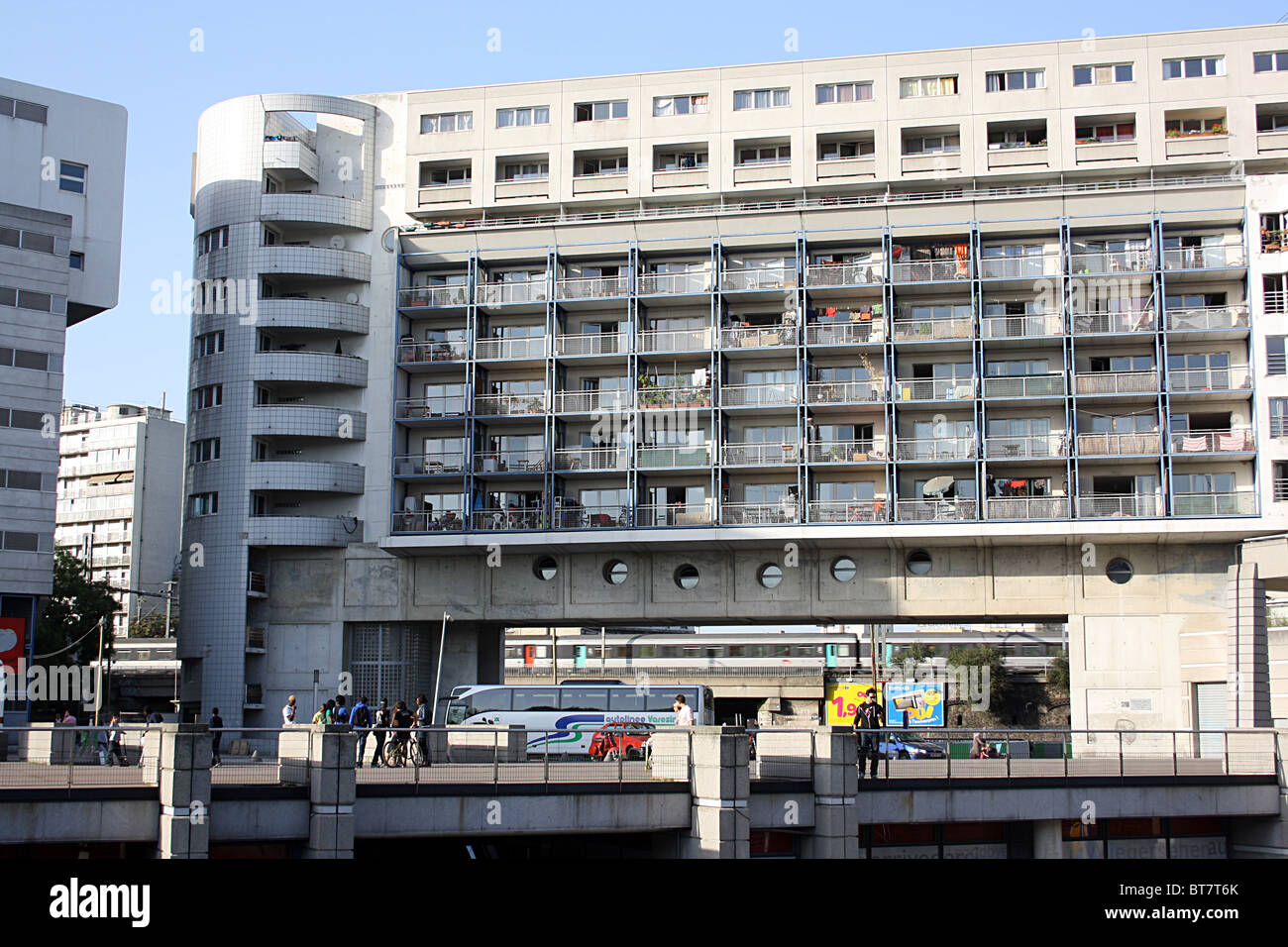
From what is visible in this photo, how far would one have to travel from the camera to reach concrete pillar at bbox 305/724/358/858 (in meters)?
27.8

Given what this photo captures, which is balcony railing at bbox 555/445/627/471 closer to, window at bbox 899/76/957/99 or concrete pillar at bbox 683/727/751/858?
window at bbox 899/76/957/99

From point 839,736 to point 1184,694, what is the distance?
3145 cm

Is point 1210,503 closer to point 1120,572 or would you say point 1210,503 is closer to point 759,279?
point 1120,572

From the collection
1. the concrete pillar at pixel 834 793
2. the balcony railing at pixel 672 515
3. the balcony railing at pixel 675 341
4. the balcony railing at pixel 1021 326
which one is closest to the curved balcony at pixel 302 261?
the balcony railing at pixel 675 341

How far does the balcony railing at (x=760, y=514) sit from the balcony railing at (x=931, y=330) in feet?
30.0

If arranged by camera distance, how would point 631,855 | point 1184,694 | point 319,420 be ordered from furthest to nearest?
point 319,420 < point 1184,694 < point 631,855

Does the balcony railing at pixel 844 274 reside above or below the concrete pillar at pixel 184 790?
above

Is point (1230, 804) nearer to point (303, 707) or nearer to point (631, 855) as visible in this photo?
point (631, 855)

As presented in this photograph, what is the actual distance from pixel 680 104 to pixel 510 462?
19.1 m

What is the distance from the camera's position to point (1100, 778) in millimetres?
36812

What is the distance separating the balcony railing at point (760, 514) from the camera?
206 ft

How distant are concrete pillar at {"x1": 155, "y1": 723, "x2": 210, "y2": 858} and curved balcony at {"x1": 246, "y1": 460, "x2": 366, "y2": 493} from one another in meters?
40.9

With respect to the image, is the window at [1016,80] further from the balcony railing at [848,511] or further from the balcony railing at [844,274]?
the balcony railing at [848,511]
